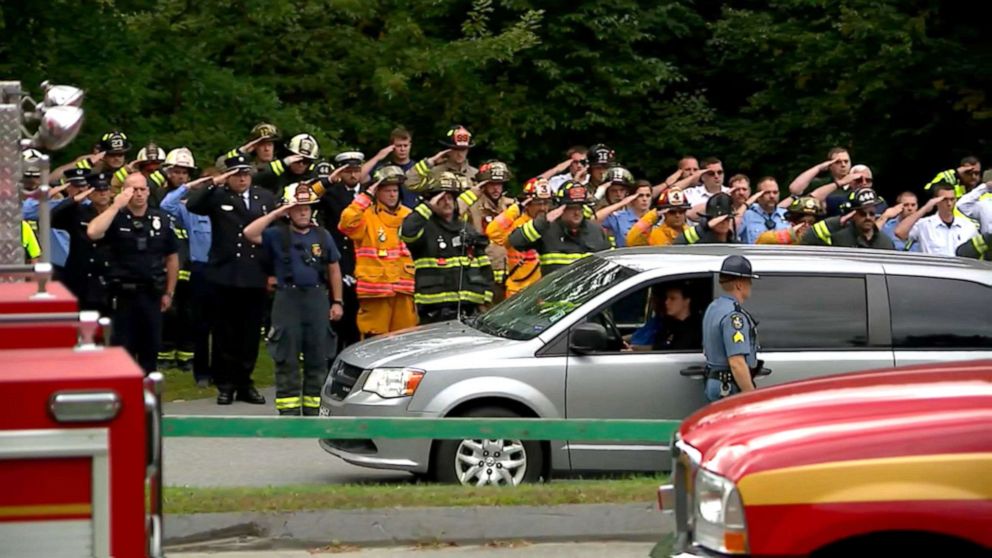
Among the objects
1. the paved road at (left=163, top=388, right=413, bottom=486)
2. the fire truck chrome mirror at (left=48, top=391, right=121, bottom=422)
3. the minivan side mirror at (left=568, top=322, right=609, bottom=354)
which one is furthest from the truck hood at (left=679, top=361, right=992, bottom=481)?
the paved road at (left=163, top=388, right=413, bottom=486)

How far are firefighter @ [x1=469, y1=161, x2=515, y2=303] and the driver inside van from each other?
4.90m

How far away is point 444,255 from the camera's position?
49.8ft

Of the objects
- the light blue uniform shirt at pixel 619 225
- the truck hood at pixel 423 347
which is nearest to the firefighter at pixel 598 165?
the light blue uniform shirt at pixel 619 225

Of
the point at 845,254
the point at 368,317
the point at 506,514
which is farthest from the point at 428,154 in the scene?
the point at 506,514

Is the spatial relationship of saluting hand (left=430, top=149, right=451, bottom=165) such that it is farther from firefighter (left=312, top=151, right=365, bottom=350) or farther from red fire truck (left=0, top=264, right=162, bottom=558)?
red fire truck (left=0, top=264, right=162, bottom=558)

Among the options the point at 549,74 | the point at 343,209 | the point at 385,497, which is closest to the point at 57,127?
the point at 385,497

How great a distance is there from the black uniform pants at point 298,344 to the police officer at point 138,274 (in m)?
0.96

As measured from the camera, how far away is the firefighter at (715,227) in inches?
598

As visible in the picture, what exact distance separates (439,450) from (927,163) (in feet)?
54.8

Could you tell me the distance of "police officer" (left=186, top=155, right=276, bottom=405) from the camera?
49.4 ft

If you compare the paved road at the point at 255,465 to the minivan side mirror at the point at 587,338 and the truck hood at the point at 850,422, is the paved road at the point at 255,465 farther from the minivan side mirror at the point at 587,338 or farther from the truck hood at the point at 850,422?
the truck hood at the point at 850,422

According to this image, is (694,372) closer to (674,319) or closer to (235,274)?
(674,319)

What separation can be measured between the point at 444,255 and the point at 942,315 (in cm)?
515

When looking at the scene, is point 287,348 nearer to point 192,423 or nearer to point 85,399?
point 192,423
